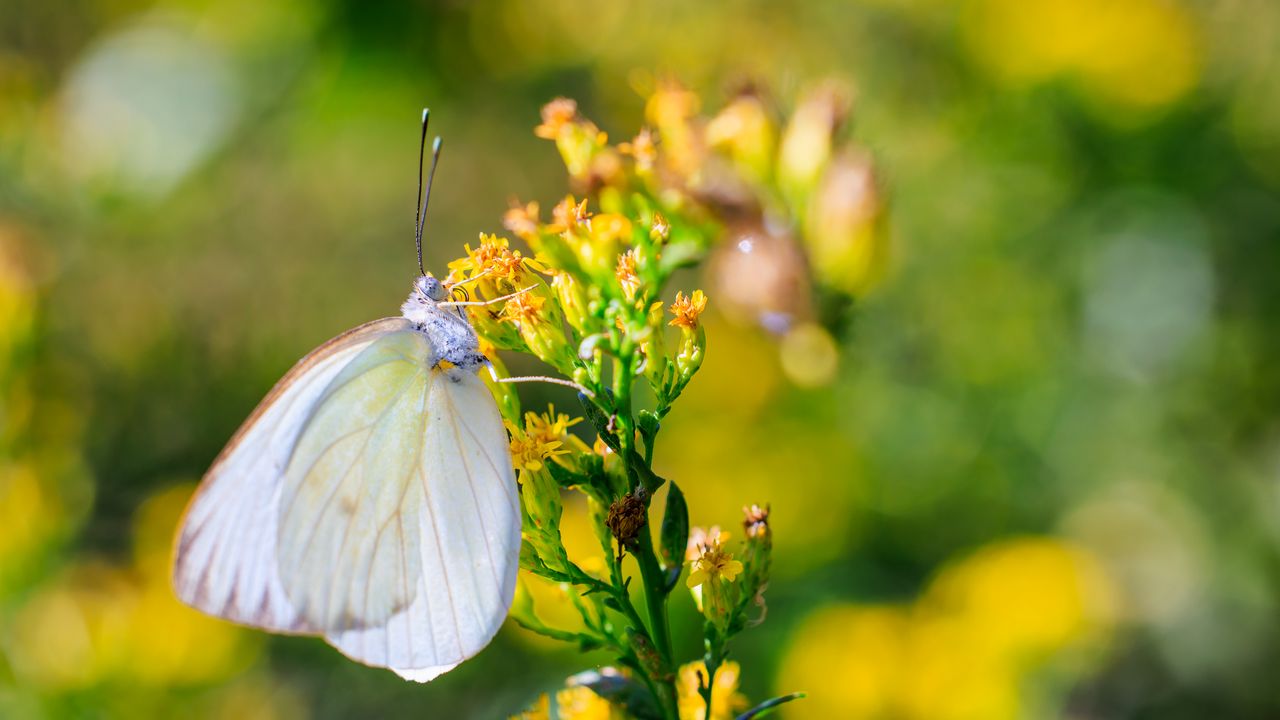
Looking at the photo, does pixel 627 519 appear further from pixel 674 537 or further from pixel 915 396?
pixel 915 396

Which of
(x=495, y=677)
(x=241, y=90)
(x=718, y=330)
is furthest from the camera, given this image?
(x=718, y=330)

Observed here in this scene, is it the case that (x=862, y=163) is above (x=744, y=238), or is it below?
above

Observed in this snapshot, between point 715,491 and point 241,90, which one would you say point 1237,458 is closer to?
point 715,491

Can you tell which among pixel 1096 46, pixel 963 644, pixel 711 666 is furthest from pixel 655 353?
pixel 1096 46

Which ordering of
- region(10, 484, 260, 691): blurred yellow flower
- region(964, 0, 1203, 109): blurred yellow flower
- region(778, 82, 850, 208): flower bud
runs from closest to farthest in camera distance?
1. region(778, 82, 850, 208): flower bud
2. region(10, 484, 260, 691): blurred yellow flower
3. region(964, 0, 1203, 109): blurred yellow flower

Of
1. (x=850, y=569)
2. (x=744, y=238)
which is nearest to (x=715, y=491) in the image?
(x=850, y=569)

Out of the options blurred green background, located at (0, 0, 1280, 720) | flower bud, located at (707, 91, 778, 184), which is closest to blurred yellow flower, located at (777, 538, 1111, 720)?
blurred green background, located at (0, 0, 1280, 720)

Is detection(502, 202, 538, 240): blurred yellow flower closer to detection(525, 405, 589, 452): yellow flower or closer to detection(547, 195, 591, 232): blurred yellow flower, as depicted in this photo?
detection(547, 195, 591, 232): blurred yellow flower
